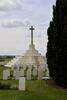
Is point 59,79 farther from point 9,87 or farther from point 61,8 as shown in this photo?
point 61,8

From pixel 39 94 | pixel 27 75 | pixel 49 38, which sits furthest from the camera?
pixel 27 75

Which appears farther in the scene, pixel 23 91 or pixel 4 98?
pixel 23 91

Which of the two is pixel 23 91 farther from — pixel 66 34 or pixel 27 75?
pixel 27 75

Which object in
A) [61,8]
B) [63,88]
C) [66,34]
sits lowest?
[63,88]

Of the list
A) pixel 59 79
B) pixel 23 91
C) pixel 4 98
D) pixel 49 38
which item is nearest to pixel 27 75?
pixel 49 38

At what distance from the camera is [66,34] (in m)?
18.1

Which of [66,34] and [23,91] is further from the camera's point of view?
[66,34]

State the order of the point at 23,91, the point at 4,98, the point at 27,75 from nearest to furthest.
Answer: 1. the point at 4,98
2. the point at 23,91
3. the point at 27,75

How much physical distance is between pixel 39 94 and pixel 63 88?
10.2 ft

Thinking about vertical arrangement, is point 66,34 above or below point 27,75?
above

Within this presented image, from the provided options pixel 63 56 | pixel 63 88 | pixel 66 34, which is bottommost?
pixel 63 88

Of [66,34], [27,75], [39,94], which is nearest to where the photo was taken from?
[39,94]

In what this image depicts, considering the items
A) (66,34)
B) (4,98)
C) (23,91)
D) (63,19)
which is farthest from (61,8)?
(4,98)

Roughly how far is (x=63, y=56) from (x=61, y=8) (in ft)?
9.63
